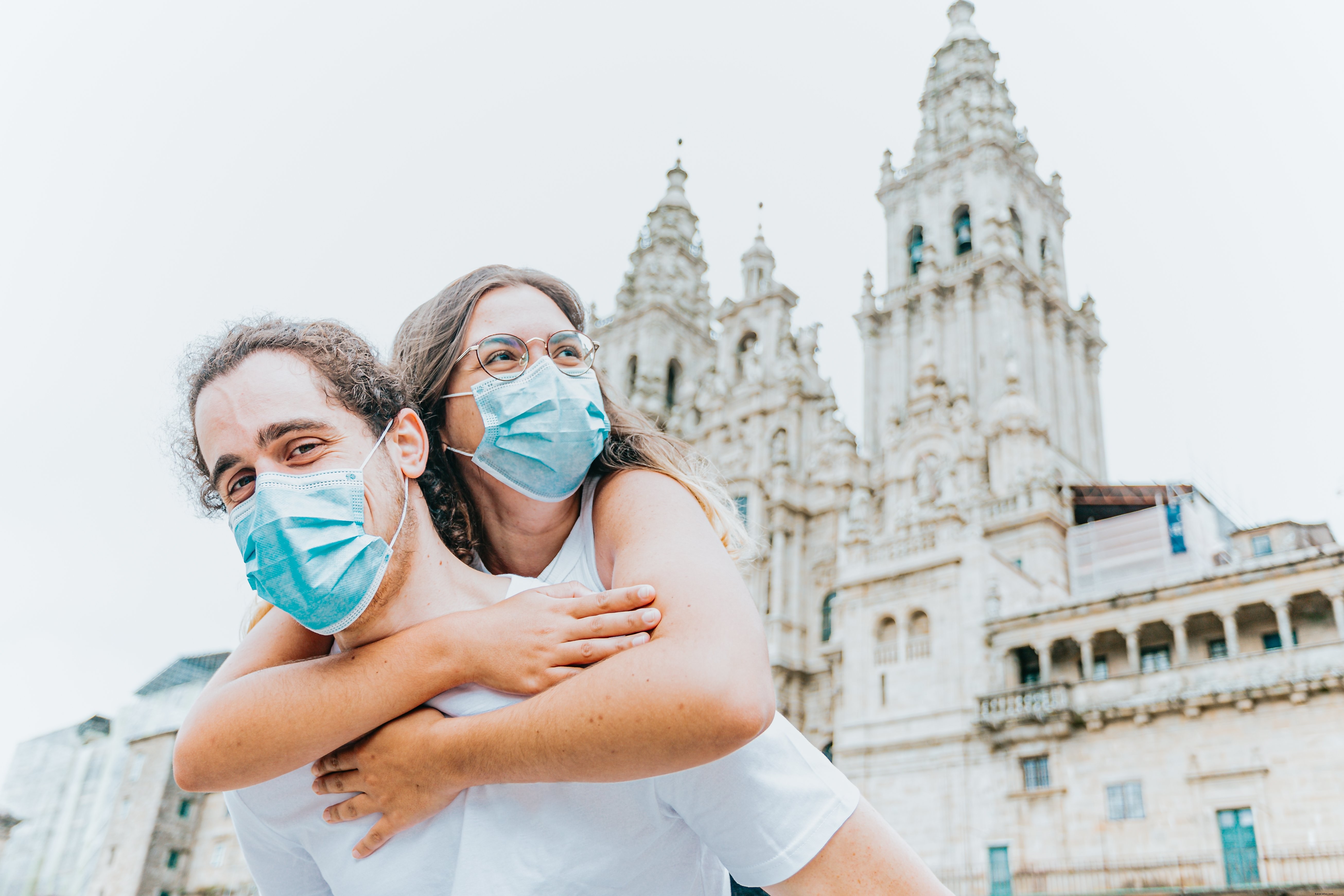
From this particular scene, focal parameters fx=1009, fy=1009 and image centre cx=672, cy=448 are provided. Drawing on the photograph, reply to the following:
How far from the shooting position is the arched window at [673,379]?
156 ft

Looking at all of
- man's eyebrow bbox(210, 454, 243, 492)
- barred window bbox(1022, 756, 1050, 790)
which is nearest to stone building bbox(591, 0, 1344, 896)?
barred window bbox(1022, 756, 1050, 790)

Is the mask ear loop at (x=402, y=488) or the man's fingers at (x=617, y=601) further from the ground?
the mask ear loop at (x=402, y=488)

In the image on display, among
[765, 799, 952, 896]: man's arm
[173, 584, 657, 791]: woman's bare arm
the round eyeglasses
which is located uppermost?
the round eyeglasses

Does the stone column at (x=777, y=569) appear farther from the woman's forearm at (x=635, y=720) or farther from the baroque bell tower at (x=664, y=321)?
the woman's forearm at (x=635, y=720)

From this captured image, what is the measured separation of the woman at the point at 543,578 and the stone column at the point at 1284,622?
2306cm

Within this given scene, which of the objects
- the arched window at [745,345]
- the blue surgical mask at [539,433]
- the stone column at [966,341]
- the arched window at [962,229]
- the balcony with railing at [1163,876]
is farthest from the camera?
the arched window at [745,345]

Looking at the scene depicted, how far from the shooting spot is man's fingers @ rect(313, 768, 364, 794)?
213cm

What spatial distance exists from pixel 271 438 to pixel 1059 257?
4567 cm

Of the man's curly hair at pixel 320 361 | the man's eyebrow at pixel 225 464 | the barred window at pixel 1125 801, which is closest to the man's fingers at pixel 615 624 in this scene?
the man's curly hair at pixel 320 361

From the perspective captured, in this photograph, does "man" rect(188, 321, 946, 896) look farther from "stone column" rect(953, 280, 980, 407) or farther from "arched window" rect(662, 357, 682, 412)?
"arched window" rect(662, 357, 682, 412)

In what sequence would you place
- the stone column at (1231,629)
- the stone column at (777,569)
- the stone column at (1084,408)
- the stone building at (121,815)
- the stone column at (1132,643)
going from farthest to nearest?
the stone column at (1084,408) < the stone building at (121,815) < the stone column at (777,569) < the stone column at (1132,643) < the stone column at (1231,629)

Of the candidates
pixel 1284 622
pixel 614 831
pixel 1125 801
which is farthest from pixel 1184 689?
pixel 614 831

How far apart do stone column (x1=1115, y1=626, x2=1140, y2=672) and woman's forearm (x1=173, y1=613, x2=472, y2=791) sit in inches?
970

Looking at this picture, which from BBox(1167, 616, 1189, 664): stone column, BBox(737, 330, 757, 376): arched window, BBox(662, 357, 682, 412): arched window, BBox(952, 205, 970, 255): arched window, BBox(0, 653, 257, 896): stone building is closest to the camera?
BBox(1167, 616, 1189, 664): stone column
